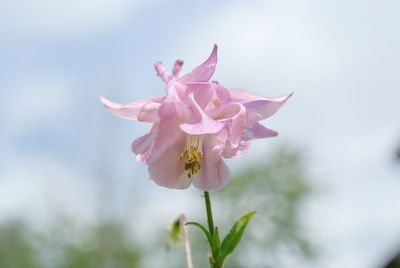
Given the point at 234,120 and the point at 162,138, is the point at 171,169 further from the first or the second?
the point at 234,120

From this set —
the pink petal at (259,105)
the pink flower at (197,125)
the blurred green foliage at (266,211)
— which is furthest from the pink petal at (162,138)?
the blurred green foliage at (266,211)

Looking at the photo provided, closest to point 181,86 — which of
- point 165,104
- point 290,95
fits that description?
point 165,104

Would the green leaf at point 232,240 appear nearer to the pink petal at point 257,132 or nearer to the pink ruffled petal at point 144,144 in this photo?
the pink petal at point 257,132

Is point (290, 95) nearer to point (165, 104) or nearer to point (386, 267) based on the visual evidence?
point (165, 104)

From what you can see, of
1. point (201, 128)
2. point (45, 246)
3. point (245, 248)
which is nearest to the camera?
point (201, 128)

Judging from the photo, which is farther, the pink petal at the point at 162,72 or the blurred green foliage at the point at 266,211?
the blurred green foliage at the point at 266,211

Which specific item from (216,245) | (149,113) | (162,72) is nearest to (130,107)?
(149,113)

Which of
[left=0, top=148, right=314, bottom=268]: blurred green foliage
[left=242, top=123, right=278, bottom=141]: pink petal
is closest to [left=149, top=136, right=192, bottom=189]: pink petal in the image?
[left=242, top=123, right=278, bottom=141]: pink petal
